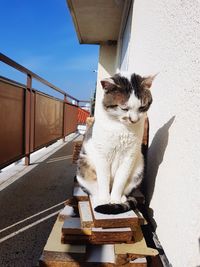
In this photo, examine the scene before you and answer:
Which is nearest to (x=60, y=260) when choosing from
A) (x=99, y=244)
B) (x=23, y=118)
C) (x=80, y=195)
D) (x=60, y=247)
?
(x=60, y=247)

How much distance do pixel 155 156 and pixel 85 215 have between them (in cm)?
58

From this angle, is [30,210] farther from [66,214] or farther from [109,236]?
[109,236]

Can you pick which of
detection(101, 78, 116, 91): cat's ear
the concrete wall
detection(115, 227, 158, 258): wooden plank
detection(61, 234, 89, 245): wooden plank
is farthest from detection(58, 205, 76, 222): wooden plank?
the concrete wall

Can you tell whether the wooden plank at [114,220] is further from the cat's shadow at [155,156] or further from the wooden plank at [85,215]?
the cat's shadow at [155,156]

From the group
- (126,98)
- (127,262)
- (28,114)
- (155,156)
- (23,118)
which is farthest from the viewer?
(28,114)

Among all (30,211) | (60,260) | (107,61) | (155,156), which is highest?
(107,61)

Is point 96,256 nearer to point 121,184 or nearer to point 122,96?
point 121,184

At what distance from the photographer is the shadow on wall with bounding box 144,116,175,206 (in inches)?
50.6

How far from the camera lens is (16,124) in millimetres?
2936

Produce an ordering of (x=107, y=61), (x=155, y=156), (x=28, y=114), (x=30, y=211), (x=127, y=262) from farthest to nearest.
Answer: (x=107, y=61) < (x=28, y=114) < (x=30, y=211) < (x=155, y=156) < (x=127, y=262)

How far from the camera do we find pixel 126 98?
1.13 metres

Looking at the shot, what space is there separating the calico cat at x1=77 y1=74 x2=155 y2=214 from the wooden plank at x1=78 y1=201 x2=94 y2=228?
6 cm

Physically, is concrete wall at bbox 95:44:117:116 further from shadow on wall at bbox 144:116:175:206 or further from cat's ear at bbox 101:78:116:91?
cat's ear at bbox 101:78:116:91

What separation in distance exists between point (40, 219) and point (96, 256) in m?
0.96
